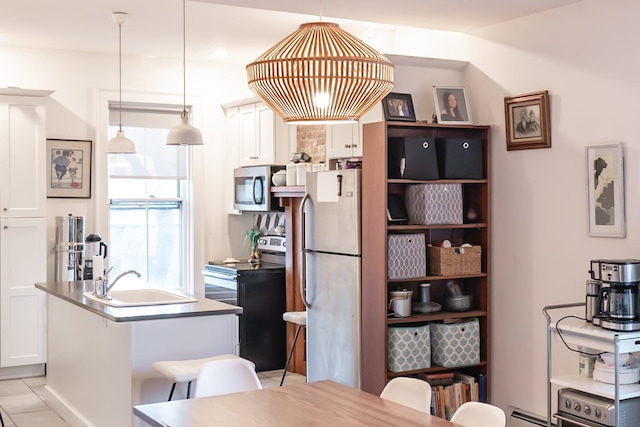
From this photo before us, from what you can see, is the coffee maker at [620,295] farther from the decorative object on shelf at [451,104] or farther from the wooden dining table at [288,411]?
the decorative object on shelf at [451,104]

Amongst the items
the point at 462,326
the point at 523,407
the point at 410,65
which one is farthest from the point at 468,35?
the point at 523,407

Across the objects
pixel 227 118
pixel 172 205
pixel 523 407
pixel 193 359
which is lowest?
pixel 523 407

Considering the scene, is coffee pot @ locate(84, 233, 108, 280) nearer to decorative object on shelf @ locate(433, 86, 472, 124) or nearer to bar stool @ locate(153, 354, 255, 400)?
bar stool @ locate(153, 354, 255, 400)

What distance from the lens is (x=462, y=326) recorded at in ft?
17.0

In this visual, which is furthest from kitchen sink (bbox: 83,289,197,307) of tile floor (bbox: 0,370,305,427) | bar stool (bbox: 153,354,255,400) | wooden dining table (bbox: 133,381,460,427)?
wooden dining table (bbox: 133,381,460,427)

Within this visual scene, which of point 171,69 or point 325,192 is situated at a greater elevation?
point 171,69

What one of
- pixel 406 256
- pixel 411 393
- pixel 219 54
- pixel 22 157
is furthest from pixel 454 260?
pixel 22 157

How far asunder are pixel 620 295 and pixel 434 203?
1.44 metres

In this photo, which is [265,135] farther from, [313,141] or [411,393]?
[411,393]

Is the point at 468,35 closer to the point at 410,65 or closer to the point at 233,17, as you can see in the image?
the point at 410,65

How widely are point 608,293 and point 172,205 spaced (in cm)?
476

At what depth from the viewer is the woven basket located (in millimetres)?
5129

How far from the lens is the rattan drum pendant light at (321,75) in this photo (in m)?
2.54

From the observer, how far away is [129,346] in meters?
4.34
